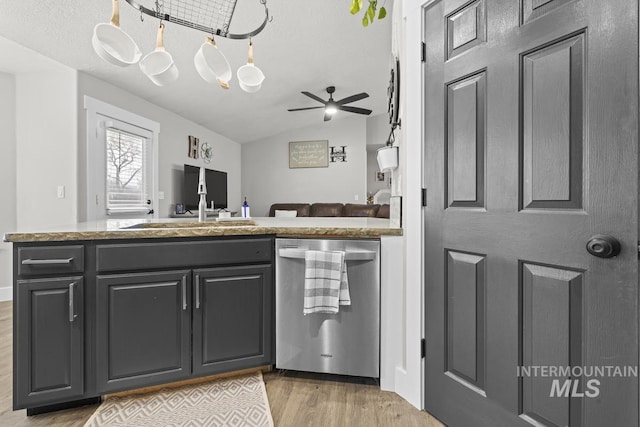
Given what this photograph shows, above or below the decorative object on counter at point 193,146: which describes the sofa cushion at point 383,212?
below

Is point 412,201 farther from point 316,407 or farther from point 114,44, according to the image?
point 114,44

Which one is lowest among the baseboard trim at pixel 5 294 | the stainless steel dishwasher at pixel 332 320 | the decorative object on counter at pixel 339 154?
the baseboard trim at pixel 5 294

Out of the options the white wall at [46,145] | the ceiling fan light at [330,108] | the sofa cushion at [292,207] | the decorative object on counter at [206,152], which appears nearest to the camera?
the white wall at [46,145]

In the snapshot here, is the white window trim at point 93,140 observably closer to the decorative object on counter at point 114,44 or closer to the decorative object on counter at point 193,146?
the decorative object on counter at point 193,146

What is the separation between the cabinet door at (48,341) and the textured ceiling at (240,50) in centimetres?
228

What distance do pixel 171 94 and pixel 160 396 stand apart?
380 cm

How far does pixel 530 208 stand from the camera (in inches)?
45.3

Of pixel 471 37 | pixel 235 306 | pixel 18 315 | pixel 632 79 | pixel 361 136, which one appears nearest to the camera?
pixel 632 79

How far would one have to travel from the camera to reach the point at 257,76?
1.96 m

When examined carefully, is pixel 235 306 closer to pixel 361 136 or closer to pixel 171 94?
pixel 171 94

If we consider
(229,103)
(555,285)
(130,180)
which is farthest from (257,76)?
(229,103)

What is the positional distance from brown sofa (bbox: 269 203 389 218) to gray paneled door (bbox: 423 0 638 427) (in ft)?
16.0

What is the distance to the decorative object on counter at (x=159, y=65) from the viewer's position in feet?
5.29

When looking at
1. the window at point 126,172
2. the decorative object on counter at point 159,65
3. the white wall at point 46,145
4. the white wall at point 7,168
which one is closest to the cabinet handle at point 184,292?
the decorative object on counter at point 159,65
